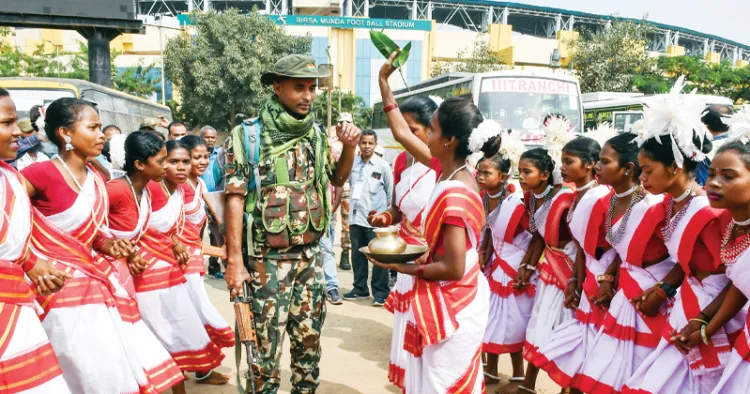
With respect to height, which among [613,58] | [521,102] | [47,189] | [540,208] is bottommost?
[540,208]

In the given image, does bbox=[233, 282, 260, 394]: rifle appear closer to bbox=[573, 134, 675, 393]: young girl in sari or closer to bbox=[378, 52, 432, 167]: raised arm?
bbox=[378, 52, 432, 167]: raised arm

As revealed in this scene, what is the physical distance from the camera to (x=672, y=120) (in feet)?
9.45

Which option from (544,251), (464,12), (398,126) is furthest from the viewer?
(464,12)

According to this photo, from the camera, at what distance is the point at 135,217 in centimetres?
379

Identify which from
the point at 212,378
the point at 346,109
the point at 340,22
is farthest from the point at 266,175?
the point at 340,22

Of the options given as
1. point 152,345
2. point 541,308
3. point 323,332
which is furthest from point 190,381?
point 541,308

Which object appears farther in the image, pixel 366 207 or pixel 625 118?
pixel 625 118

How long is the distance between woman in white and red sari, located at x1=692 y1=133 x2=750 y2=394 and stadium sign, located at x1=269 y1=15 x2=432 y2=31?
4278cm

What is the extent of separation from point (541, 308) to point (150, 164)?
2.92m

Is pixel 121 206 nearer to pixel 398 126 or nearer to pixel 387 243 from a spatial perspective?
pixel 398 126

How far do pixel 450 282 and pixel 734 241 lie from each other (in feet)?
4.29

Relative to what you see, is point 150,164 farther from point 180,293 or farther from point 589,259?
point 589,259

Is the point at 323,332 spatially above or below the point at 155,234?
below

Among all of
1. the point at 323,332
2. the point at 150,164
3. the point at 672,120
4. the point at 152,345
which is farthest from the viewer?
the point at 323,332
